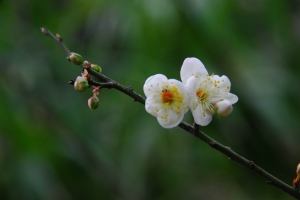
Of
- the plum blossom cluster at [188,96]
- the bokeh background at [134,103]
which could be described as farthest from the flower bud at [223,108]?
the bokeh background at [134,103]

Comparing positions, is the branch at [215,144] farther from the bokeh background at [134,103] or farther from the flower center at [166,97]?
the bokeh background at [134,103]

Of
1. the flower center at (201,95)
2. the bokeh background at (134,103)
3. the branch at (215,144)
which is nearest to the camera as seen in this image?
the branch at (215,144)

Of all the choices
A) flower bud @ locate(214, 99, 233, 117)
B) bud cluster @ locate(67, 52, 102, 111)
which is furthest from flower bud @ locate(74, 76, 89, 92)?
flower bud @ locate(214, 99, 233, 117)

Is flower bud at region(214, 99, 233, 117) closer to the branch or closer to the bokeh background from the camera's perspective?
the branch

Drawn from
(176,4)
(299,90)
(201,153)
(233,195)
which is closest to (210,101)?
(176,4)

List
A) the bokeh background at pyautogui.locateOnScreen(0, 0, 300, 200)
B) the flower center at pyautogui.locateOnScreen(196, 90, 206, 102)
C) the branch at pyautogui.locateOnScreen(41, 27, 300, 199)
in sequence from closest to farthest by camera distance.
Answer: the branch at pyautogui.locateOnScreen(41, 27, 300, 199) < the flower center at pyautogui.locateOnScreen(196, 90, 206, 102) < the bokeh background at pyautogui.locateOnScreen(0, 0, 300, 200)

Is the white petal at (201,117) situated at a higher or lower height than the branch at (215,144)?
higher
